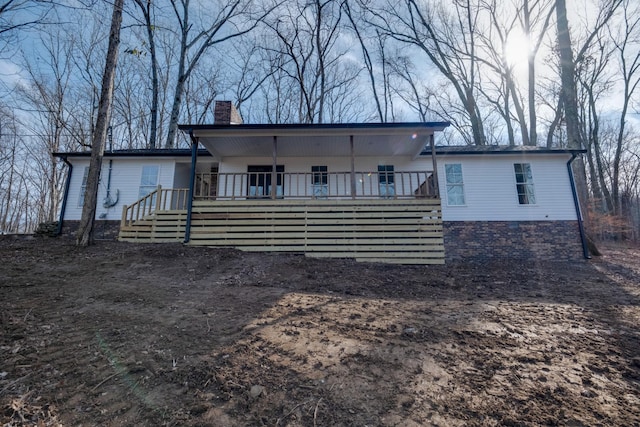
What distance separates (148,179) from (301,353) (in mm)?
9994

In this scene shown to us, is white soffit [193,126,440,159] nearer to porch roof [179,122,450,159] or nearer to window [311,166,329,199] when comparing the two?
porch roof [179,122,450,159]

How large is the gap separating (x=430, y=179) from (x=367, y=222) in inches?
106

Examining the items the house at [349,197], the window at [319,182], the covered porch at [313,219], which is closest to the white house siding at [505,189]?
the house at [349,197]

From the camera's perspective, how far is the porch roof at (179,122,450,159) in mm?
8188

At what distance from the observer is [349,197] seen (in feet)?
30.5

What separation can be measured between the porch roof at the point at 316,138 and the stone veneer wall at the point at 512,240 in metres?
3.04

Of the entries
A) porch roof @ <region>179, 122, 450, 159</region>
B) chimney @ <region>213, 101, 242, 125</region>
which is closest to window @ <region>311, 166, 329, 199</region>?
porch roof @ <region>179, 122, 450, 159</region>

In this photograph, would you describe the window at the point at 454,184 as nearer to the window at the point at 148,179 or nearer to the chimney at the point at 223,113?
the chimney at the point at 223,113

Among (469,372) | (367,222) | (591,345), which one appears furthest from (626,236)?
(469,372)

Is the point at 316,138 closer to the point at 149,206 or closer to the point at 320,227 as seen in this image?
the point at 320,227

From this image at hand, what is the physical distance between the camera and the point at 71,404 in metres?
2.10

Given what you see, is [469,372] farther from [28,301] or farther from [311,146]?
[311,146]

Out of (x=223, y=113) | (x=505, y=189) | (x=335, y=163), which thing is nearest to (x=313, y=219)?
(x=335, y=163)

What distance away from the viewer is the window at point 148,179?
10508 mm
